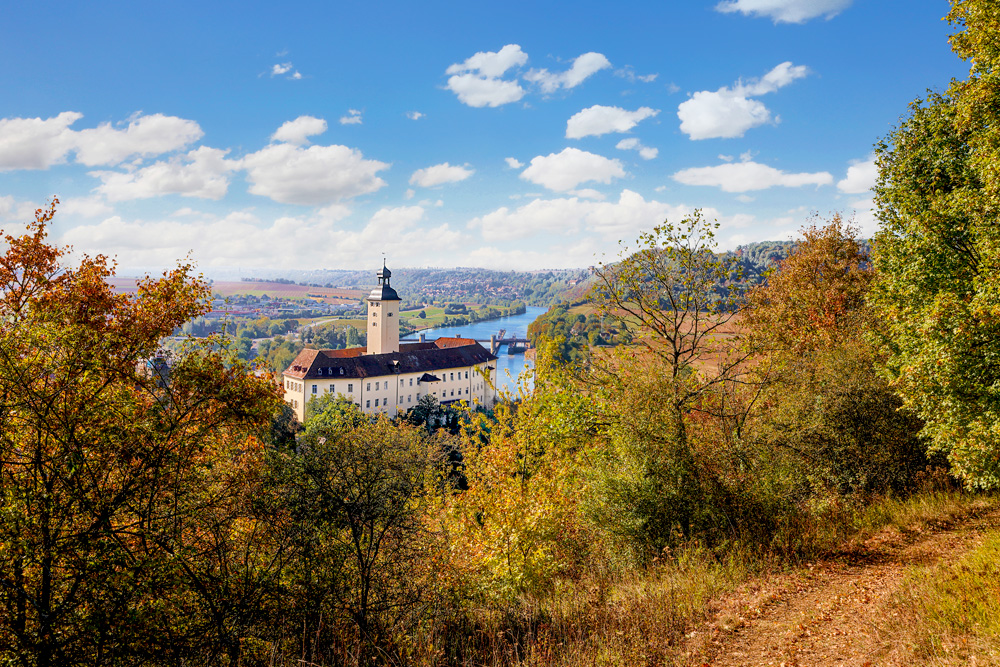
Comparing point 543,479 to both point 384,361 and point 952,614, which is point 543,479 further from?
point 384,361

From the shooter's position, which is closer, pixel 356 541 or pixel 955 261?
pixel 356 541

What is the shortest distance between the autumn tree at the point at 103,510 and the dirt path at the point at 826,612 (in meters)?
5.66

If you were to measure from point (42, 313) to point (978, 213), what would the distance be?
14.1 m

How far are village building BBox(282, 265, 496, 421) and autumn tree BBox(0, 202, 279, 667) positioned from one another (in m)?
51.3

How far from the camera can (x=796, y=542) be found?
8.37 meters

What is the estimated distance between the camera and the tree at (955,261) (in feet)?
26.0

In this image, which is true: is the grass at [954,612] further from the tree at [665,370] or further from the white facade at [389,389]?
the white facade at [389,389]

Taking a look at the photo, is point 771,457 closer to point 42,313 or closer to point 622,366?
point 622,366

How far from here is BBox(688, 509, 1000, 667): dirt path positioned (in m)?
5.39

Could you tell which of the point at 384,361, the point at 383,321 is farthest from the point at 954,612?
the point at 383,321

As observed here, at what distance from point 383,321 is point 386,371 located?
11.2 metres

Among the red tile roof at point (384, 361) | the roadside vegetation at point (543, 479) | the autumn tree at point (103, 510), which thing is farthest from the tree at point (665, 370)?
the red tile roof at point (384, 361)

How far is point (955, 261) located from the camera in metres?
9.97

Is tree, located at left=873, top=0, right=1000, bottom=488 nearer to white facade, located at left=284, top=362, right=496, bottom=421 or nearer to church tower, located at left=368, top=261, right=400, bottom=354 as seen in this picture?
white facade, located at left=284, top=362, right=496, bottom=421
